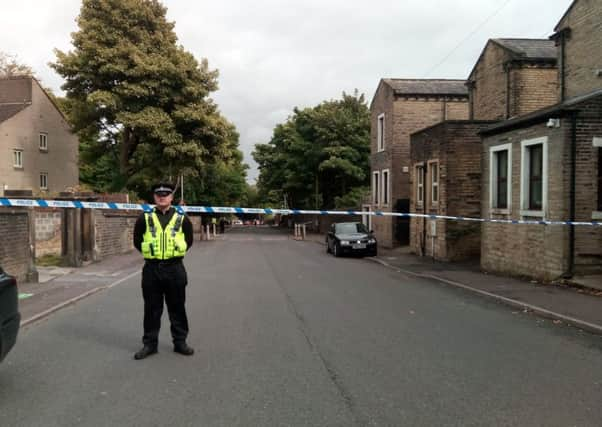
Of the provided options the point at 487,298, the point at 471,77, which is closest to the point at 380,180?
the point at 471,77

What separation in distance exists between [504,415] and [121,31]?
26755 millimetres

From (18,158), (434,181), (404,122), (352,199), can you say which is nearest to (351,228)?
(434,181)

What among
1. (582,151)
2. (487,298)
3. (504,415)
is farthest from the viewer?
(582,151)

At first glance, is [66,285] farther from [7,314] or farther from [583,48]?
[583,48]

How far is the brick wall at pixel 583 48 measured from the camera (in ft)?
45.5

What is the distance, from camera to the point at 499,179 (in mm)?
15203

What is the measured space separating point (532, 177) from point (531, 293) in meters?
3.99

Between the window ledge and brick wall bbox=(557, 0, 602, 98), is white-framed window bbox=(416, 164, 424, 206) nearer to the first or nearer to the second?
brick wall bbox=(557, 0, 602, 98)

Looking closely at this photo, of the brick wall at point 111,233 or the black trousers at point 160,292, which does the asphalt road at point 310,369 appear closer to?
the black trousers at point 160,292

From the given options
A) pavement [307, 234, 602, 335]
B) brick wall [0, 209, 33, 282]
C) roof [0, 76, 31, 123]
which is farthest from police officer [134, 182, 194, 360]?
roof [0, 76, 31, 123]

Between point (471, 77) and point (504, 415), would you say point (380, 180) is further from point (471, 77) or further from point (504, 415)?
point (504, 415)

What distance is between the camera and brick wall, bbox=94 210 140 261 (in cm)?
1825

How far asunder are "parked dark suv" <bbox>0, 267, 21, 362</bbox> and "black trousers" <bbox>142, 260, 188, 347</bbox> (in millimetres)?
1315

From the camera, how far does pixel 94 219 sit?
17484 mm
